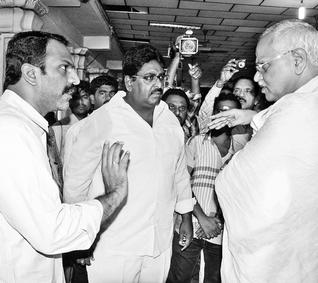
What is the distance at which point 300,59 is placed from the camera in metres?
1.53

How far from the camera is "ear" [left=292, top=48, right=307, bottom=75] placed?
60.1 inches

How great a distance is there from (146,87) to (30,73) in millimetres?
935

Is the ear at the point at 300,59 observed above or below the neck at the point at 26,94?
above

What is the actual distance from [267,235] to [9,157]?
96 cm

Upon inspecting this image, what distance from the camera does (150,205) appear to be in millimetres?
2045

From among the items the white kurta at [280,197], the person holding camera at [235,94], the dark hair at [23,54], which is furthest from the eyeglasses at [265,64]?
the person holding camera at [235,94]

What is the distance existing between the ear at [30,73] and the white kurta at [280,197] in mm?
836

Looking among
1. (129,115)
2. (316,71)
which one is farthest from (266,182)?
(129,115)

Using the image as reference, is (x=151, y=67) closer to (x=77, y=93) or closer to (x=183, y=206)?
(x=183, y=206)

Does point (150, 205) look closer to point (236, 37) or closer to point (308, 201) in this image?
point (308, 201)

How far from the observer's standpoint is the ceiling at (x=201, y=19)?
6.42 metres

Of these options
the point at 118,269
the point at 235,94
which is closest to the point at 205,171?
the point at 235,94

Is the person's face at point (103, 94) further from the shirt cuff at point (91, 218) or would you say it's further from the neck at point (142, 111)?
the shirt cuff at point (91, 218)

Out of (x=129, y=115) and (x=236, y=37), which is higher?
(x=236, y=37)
